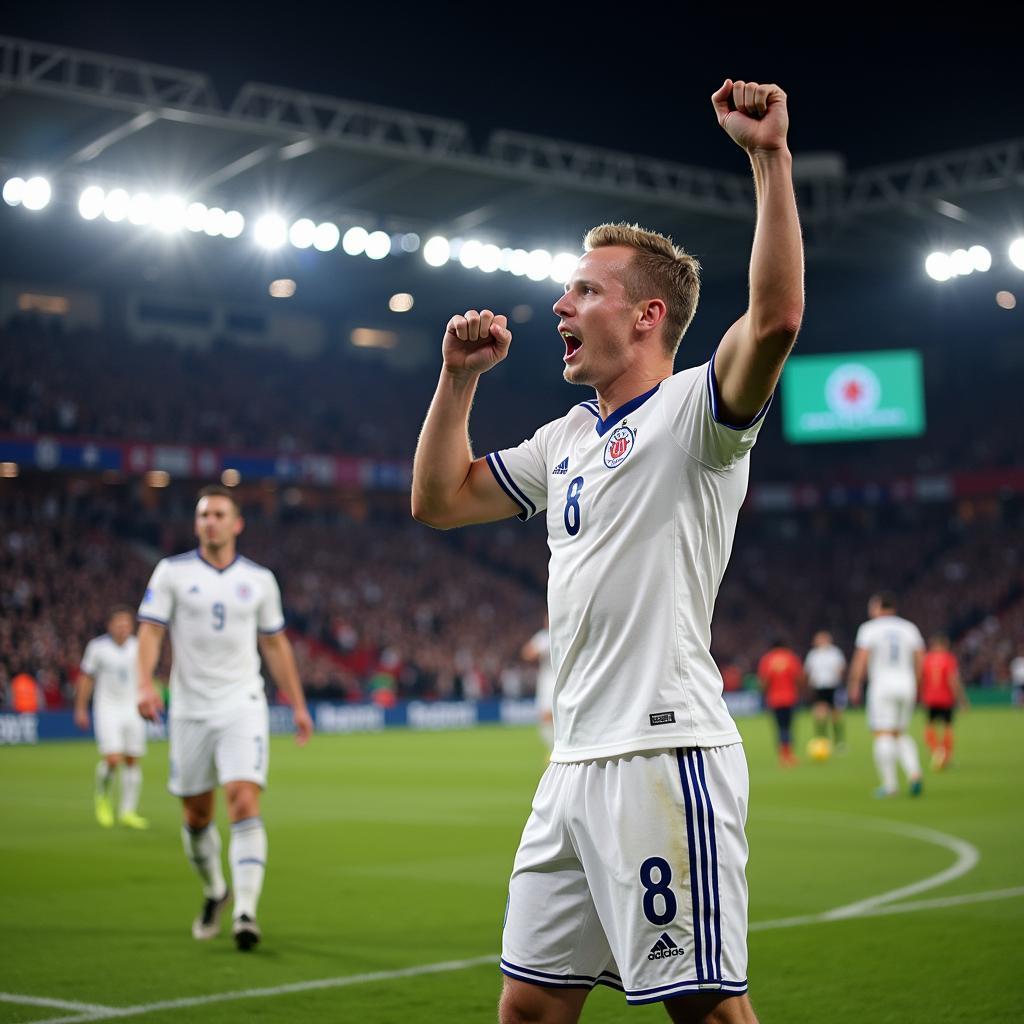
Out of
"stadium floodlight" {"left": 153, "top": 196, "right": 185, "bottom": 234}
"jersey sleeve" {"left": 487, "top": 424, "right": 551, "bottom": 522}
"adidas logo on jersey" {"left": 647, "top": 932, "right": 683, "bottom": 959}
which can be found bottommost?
"adidas logo on jersey" {"left": 647, "top": 932, "right": 683, "bottom": 959}

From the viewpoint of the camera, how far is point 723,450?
3564 mm

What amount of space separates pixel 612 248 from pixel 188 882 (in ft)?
27.6

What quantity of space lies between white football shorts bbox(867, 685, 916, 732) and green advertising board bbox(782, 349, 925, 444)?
29.2 meters

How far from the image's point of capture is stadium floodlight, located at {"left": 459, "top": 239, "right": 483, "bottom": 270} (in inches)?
1451

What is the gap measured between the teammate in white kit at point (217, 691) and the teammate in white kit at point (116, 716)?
588 cm

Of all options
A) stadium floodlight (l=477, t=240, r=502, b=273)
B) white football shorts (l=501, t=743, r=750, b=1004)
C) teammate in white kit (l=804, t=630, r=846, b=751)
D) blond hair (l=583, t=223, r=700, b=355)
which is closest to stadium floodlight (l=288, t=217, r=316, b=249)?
stadium floodlight (l=477, t=240, r=502, b=273)

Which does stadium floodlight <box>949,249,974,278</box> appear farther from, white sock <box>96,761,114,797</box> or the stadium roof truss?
white sock <box>96,761,114,797</box>

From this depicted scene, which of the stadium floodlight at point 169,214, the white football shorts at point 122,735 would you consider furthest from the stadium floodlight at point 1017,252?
the white football shorts at point 122,735

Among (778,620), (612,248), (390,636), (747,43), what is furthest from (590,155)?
(612,248)

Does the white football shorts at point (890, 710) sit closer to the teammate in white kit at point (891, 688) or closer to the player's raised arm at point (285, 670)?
the teammate in white kit at point (891, 688)

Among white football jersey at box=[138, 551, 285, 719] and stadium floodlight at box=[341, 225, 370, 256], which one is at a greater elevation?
stadium floodlight at box=[341, 225, 370, 256]

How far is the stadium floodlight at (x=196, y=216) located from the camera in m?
32.5

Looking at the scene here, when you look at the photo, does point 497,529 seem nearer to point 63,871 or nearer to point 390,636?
point 390,636

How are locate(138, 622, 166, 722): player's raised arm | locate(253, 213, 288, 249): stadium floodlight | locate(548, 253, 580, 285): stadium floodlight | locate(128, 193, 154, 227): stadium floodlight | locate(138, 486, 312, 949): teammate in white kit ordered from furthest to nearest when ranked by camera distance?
1. locate(548, 253, 580, 285): stadium floodlight
2. locate(253, 213, 288, 249): stadium floodlight
3. locate(128, 193, 154, 227): stadium floodlight
4. locate(138, 622, 166, 722): player's raised arm
5. locate(138, 486, 312, 949): teammate in white kit
